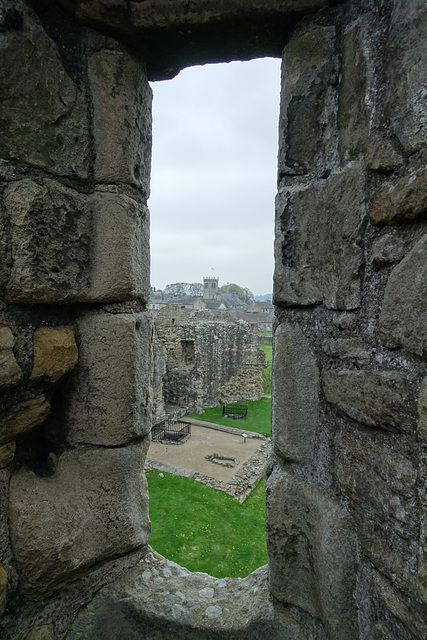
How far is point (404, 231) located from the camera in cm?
107

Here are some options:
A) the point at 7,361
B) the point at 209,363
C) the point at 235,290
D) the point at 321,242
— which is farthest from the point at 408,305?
the point at 235,290

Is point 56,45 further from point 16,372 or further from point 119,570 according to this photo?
point 119,570

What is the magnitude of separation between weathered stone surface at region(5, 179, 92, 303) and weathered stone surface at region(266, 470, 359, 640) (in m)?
1.07

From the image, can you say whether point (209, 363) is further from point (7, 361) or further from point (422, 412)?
point (422, 412)

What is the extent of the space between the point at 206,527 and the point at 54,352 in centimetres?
582

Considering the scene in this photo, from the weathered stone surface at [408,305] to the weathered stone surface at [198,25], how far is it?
3.16ft

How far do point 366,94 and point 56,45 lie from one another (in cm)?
108

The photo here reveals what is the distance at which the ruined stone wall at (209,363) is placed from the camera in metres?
13.9

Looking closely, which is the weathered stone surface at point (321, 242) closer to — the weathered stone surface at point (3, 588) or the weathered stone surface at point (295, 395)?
the weathered stone surface at point (295, 395)

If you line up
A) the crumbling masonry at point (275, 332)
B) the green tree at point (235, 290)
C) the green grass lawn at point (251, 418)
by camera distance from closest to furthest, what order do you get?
the crumbling masonry at point (275, 332), the green grass lawn at point (251, 418), the green tree at point (235, 290)

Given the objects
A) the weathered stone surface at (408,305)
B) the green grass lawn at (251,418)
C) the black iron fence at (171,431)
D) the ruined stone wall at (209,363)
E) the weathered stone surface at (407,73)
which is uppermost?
the weathered stone surface at (407,73)

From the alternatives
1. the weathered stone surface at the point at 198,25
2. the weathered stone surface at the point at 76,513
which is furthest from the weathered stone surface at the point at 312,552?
the weathered stone surface at the point at 198,25

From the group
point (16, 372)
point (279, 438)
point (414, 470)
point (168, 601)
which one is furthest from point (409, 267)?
point (168, 601)

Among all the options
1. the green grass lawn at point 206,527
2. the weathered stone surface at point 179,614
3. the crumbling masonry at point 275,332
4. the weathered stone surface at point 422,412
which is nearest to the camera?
the weathered stone surface at point 422,412
